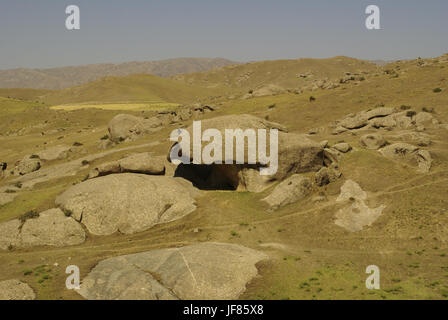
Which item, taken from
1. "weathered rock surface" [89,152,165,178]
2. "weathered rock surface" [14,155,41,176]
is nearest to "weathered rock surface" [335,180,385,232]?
"weathered rock surface" [89,152,165,178]

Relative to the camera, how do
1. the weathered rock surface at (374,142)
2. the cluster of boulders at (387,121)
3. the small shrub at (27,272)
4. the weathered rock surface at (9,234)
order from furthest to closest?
the cluster of boulders at (387,121) < the weathered rock surface at (374,142) < the weathered rock surface at (9,234) < the small shrub at (27,272)

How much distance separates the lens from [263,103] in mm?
73688

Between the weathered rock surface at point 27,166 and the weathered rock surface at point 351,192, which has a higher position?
the weathered rock surface at point 351,192

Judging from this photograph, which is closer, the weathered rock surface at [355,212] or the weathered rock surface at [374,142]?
the weathered rock surface at [355,212]

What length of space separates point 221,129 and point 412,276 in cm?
2068

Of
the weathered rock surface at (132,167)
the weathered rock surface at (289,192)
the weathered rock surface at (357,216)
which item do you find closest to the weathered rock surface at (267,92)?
the weathered rock surface at (132,167)

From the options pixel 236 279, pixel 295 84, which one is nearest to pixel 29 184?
pixel 236 279

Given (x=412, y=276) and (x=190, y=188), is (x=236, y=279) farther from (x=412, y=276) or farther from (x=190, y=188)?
(x=190, y=188)

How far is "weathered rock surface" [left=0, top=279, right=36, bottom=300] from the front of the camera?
19.0m

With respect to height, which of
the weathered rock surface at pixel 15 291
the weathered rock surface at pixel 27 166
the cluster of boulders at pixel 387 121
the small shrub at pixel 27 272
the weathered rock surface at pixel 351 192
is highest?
the cluster of boulders at pixel 387 121

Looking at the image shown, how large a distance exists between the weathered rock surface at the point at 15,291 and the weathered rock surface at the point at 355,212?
70.1ft

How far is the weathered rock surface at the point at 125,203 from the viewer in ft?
97.1

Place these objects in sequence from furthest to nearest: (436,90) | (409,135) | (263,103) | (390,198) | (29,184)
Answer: (263,103)
(436,90)
(29,184)
(409,135)
(390,198)

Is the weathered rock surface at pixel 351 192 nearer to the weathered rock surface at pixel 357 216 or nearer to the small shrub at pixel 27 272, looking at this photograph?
the weathered rock surface at pixel 357 216
